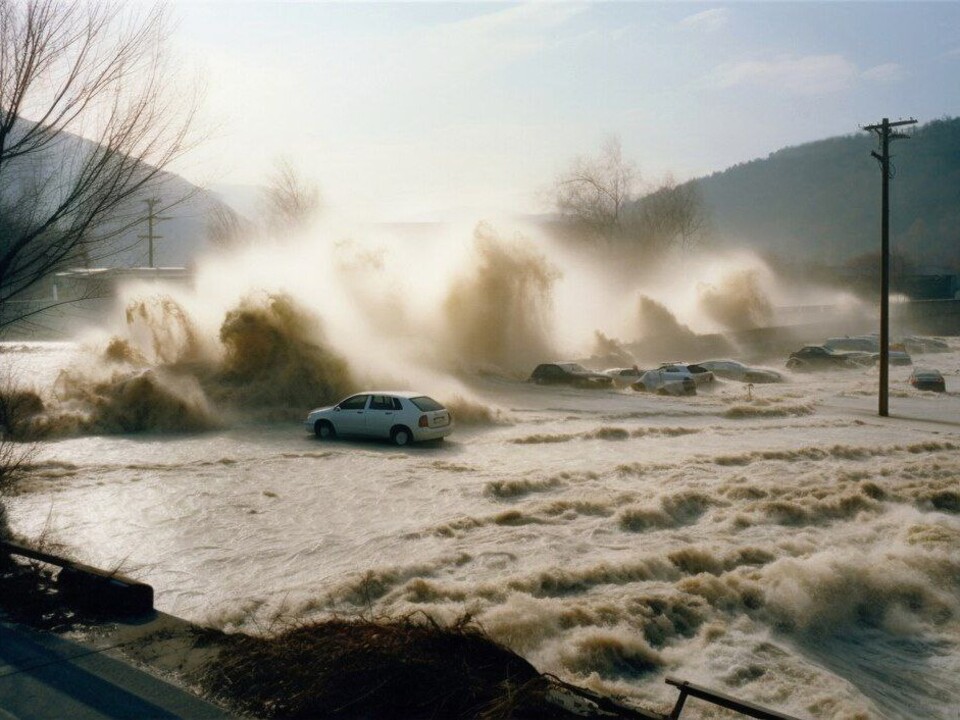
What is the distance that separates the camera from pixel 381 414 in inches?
878

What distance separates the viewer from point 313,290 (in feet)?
131

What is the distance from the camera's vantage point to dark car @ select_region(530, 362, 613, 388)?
36.8 m

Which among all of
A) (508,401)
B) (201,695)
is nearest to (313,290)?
(508,401)

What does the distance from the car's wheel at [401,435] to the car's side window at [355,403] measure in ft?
4.21

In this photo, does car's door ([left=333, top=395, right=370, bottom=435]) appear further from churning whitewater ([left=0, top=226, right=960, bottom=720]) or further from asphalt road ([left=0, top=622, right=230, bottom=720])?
asphalt road ([left=0, top=622, right=230, bottom=720])

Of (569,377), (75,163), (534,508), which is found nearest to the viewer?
(75,163)

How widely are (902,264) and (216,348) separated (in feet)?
309

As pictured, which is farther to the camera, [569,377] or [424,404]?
[569,377]

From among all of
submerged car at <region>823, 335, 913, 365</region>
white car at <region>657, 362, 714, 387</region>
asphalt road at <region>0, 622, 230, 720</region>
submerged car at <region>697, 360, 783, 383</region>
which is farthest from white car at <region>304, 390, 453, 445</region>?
submerged car at <region>823, 335, 913, 365</region>

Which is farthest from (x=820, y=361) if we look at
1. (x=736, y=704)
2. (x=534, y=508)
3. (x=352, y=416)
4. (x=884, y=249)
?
(x=736, y=704)

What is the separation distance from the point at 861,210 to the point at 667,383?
537 ft

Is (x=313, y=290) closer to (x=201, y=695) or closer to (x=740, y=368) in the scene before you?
(x=740, y=368)

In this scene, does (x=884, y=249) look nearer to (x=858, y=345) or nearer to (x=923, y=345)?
(x=858, y=345)

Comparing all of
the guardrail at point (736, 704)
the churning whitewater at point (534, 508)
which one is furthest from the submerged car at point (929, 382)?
the guardrail at point (736, 704)
